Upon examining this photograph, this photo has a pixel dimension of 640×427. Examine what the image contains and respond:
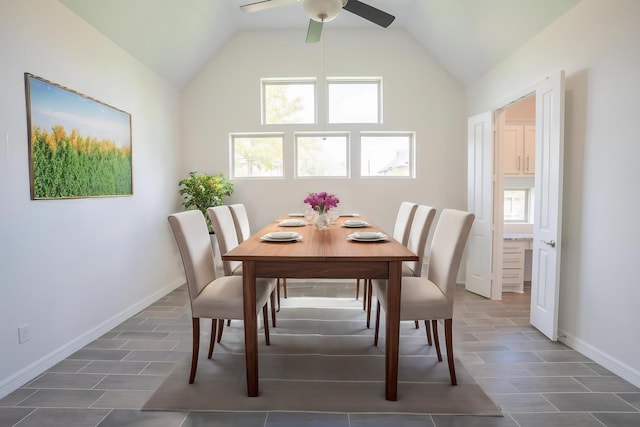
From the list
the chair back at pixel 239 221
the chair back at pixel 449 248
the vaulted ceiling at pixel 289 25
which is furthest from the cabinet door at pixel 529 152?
the chair back at pixel 239 221

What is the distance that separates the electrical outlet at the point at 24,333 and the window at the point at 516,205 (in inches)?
203

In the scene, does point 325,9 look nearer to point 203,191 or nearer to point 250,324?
point 250,324

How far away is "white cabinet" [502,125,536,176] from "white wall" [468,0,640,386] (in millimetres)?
1523

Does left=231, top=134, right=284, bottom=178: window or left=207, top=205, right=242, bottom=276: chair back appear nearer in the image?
left=207, top=205, right=242, bottom=276: chair back

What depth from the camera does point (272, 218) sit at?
462 cm

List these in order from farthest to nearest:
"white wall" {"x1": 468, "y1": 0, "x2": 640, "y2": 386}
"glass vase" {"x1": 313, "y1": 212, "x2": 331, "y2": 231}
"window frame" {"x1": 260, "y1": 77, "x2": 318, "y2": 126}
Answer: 1. "window frame" {"x1": 260, "y1": 77, "x2": 318, "y2": 126}
2. "glass vase" {"x1": 313, "y1": 212, "x2": 331, "y2": 231}
3. "white wall" {"x1": 468, "y1": 0, "x2": 640, "y2": 386}

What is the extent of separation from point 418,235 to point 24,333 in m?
2.82

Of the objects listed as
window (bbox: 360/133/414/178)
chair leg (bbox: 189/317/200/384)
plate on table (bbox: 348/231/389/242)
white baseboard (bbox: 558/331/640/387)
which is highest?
window (bbox: 360/133/414/178)

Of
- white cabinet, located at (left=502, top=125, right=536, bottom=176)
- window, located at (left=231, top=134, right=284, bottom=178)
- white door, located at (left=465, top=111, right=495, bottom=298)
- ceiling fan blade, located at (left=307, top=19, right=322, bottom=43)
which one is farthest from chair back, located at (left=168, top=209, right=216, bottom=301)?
white cabinet, located at (left=502, top=125, right=536, bottom=176)

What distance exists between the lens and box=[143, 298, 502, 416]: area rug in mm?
1862

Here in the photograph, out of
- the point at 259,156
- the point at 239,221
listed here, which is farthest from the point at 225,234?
the point at 259,156

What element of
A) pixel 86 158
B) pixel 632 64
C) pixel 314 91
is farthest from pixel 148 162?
pixel 632 64

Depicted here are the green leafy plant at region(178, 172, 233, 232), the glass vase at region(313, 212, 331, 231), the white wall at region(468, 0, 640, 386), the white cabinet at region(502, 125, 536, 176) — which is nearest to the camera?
the white wall at region(468, 0, 640, 386)

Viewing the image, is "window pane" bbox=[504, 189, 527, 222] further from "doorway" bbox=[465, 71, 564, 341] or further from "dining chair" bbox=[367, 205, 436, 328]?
"dining chair" bbox=[367, 205, 436, 328]
